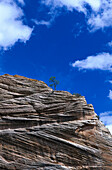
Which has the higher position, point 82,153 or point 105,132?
point 105,132

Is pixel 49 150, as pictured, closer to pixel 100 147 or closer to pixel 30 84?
pixel 100 147

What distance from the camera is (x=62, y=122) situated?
27.7 m

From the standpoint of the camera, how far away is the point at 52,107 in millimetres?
28922

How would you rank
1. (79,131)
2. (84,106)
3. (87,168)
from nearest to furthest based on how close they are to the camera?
(87,168), (79,131), (84,106)

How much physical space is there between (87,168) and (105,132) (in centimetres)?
626

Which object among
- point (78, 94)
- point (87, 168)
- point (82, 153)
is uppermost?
point (78, 94)

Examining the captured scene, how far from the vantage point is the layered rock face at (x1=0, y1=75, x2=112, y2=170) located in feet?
82.0

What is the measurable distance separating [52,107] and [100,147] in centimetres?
917

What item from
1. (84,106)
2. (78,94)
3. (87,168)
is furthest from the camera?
(78,94)

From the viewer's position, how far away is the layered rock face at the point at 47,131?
82.0 feet

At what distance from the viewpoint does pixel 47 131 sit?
1052 inches

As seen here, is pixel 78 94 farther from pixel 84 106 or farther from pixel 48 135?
pixel 48 135

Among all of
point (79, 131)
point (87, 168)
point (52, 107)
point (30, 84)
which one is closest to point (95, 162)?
point (87, 168)

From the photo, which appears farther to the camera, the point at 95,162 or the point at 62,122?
the point at 62,122
